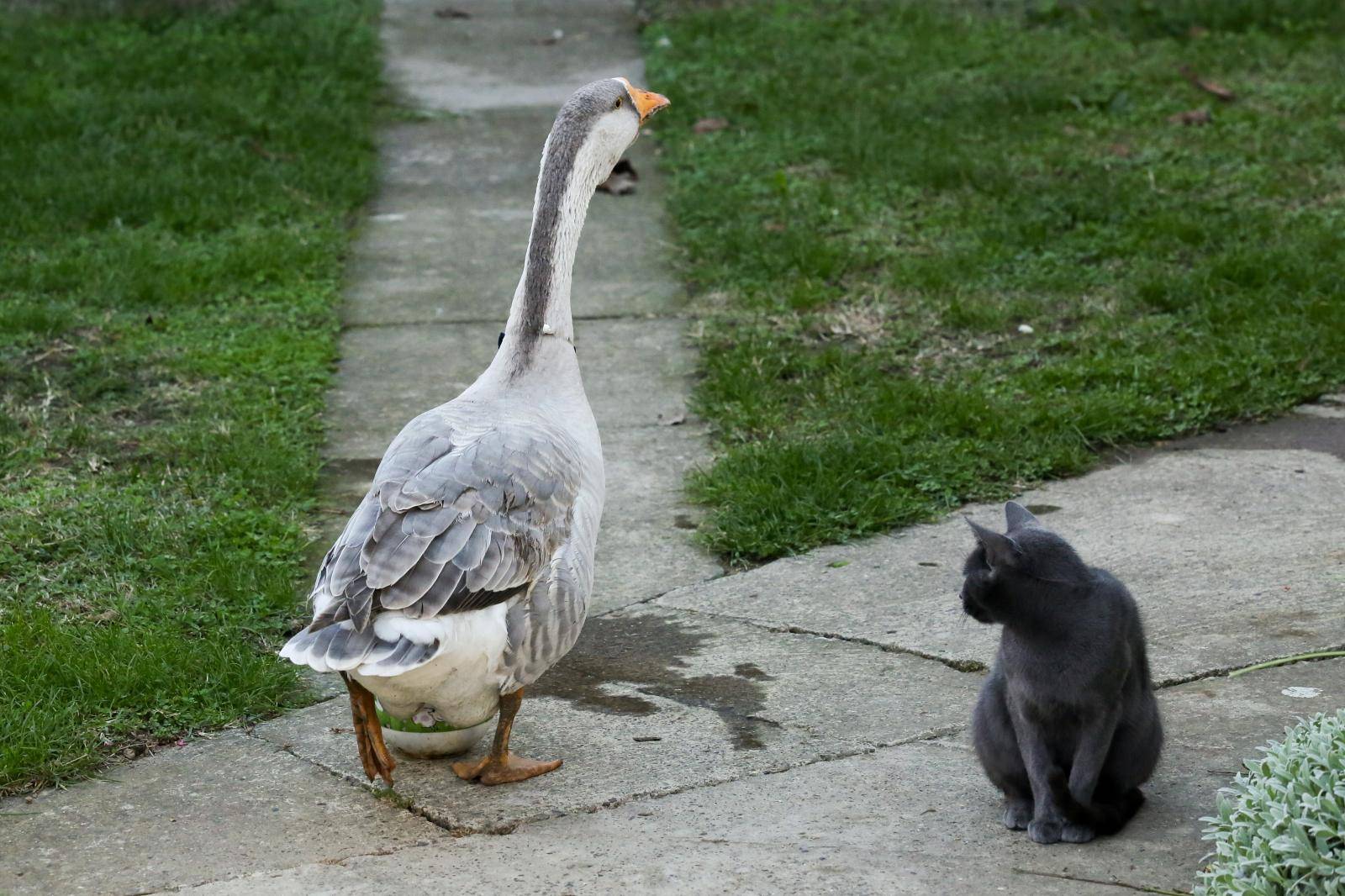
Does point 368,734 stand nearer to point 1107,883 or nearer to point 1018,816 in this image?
point 1018,816

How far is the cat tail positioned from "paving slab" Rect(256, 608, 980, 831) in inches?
24.7

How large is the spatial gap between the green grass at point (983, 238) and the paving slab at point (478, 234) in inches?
12.3

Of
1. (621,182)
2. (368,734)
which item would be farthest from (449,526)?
(621,182)

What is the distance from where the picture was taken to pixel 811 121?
33.9 feet

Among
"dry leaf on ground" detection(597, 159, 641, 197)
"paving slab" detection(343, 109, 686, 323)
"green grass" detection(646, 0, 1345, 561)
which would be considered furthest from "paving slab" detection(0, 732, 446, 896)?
"dry leaf on ground" detection(597, 159, 641, 197)

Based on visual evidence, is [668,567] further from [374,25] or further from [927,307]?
[374,25]

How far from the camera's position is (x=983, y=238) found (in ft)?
27.6

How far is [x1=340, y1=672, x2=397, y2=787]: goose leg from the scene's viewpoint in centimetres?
373

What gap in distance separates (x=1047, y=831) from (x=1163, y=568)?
5.93ft

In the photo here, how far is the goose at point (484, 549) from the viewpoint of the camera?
360 centimetres

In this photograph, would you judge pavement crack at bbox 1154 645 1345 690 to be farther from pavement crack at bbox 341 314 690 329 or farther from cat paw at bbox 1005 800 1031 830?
pavement crack at bbox 341 314 690 329

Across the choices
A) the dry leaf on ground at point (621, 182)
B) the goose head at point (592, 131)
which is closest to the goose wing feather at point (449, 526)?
the goose head at point (592, 131)

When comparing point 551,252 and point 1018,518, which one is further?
point 551,252

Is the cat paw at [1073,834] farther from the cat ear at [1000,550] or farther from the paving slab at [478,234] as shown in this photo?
the paving slab at [478,234]
